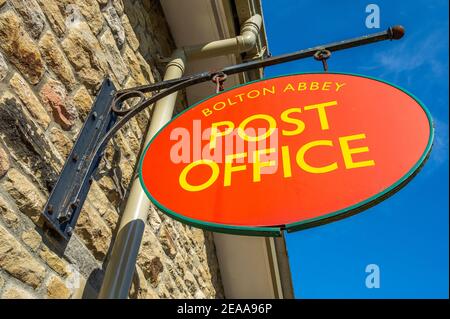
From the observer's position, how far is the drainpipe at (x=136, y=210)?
175cm

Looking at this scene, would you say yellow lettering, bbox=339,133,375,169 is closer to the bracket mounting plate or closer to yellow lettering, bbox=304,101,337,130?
yellow lettering, bbox=304,101,337,130

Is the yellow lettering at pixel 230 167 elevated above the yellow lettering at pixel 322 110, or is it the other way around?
the yellow lettering at pixel 322 110

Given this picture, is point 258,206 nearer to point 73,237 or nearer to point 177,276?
point 73,237

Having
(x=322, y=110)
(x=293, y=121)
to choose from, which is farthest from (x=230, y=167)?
(x=322, y=110)

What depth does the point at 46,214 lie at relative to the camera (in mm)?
1713

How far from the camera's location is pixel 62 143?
1.98m

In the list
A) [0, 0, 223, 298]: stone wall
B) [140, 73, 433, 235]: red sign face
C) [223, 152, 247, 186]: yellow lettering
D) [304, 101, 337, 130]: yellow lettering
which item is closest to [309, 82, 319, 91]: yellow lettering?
[140, 73, 433, 235]: red sign face

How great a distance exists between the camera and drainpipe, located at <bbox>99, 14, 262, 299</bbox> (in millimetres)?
1755

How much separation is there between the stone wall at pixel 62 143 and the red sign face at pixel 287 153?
0.48 meters

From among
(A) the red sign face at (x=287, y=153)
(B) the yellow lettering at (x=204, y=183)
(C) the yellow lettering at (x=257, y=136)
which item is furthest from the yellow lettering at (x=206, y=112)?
(B) the yellow lettering at (x=204, y=183)

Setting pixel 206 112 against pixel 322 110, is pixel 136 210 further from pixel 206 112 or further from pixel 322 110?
pixel 322 110

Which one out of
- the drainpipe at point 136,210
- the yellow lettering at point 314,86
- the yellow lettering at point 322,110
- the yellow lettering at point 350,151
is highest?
the yellow lettering at point 314,86

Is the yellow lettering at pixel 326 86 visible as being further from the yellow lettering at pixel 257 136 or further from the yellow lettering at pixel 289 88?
the yellow lettering at pixel 257 136
